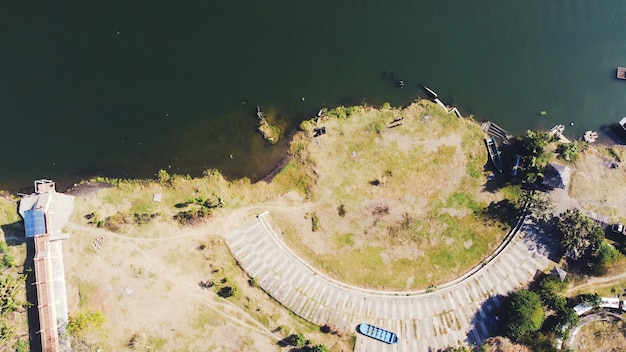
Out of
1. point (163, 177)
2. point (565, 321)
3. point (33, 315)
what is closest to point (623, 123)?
point (565, 321)

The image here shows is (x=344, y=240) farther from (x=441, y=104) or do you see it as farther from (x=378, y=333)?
(x=441, y=104)

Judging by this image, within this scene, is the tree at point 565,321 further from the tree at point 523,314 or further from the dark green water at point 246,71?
the dark green water at point 246,71

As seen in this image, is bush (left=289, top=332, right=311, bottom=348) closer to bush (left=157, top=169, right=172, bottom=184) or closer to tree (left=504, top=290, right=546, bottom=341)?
tree (left=504, top=290, right=546, bottom=341)

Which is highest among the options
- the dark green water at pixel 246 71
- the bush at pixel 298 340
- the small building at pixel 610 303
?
the dark green water at pixel 246 71

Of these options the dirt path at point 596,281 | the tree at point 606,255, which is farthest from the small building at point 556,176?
the dirt path at point 596,281

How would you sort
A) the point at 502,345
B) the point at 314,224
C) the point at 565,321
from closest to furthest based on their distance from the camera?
1. the point at 565,321
2. the point at 502,345
3. the point at 314,224

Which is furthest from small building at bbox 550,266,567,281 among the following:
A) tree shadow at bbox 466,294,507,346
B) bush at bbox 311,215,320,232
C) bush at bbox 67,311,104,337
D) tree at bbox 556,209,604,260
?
bush at bbox 67,311,104,337
